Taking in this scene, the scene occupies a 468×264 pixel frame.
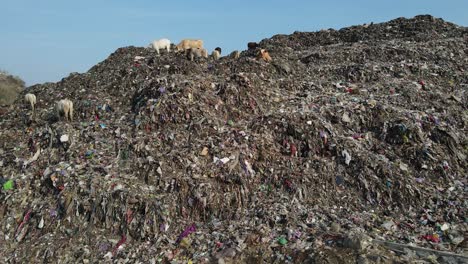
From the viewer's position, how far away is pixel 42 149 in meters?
6.21

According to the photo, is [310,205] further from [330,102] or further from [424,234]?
[330,102]

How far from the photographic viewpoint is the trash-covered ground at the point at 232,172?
4715mm

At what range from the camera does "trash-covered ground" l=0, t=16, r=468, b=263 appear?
4715 millimetres

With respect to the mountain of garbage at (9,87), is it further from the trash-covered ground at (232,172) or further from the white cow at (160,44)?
the trash-covered ground at (232,172)

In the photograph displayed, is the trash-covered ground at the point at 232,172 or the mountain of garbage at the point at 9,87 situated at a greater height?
the mountain of garbage at the point at 9,87

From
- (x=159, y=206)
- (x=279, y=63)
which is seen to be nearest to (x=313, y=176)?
(x=159, y=206)

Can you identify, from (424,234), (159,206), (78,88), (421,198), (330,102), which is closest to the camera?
(424,234)

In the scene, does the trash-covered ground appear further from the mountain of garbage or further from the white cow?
the mountain of garbage

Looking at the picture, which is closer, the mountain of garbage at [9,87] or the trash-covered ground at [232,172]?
the trash-covered ground at [232,172]

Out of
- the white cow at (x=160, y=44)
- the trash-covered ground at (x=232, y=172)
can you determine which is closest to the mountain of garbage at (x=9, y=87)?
the white cow at (x=160, y=44)

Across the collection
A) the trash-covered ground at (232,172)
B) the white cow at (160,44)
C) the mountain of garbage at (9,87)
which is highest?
the white cow at (160,44)

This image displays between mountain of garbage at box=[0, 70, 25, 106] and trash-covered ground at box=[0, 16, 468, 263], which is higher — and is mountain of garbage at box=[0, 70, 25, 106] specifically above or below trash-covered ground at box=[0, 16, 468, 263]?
above

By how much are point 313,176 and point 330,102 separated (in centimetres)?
232

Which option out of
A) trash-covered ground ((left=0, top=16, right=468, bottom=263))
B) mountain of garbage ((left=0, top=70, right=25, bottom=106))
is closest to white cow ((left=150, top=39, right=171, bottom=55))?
trash-covered ground ((left=0, top=16, right=468, bottom=263))
